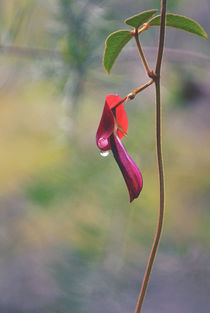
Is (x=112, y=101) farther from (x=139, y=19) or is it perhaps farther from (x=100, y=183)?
(x=100, y=183)

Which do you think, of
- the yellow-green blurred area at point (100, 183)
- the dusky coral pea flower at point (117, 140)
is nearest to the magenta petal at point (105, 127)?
the dusky coral pea flower at point (117, 140)

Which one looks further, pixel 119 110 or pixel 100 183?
pixel 100 183

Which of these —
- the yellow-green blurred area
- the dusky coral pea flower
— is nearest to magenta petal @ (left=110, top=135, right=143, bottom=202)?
the dusky coral pea flower

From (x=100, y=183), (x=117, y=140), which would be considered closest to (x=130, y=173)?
(x=117, y=140)

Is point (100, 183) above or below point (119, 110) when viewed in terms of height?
above

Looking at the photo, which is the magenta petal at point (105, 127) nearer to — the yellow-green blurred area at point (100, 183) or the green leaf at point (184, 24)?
the green leaf at point (184, 24)

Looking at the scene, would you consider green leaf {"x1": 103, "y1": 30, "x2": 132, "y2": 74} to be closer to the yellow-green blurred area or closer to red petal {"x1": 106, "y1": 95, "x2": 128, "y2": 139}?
red petal {"x1": 106, "y1": 95, "x2": 128, "y2": 139}
